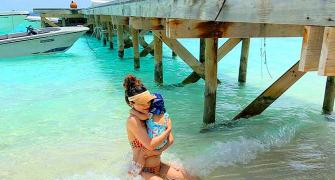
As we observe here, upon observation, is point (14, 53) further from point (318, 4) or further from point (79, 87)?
point (318, 4)

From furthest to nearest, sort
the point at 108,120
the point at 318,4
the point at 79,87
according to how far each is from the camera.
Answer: the point at 79,87 < the point at 108,120 < the point at 318,4

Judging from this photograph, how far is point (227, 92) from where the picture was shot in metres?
7.98

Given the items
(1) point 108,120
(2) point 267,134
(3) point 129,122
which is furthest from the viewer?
(1) point 108,120

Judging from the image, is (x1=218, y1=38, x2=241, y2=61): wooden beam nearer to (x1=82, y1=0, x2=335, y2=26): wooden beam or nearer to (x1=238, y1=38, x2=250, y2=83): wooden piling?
(x1=238, y1=38, x2=250, y2=83): wooden piling

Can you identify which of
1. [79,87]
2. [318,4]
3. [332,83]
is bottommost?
[79,87]

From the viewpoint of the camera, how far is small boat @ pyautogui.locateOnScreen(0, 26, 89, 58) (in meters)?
14.2

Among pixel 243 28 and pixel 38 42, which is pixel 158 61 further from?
pixel 38 42

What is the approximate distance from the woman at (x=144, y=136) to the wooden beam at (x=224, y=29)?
155 centimetres

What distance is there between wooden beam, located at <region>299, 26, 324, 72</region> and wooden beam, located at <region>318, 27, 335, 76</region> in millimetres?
80

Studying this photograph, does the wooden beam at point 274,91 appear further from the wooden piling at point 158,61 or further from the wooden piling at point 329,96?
the wooden piling at point 158,61

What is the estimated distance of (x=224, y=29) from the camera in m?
4.31

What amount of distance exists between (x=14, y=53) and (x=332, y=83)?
1238 centimetres

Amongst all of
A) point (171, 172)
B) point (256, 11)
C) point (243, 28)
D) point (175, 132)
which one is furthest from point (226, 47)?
point (256, 11)

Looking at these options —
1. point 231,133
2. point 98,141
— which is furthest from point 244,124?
point 98,141
